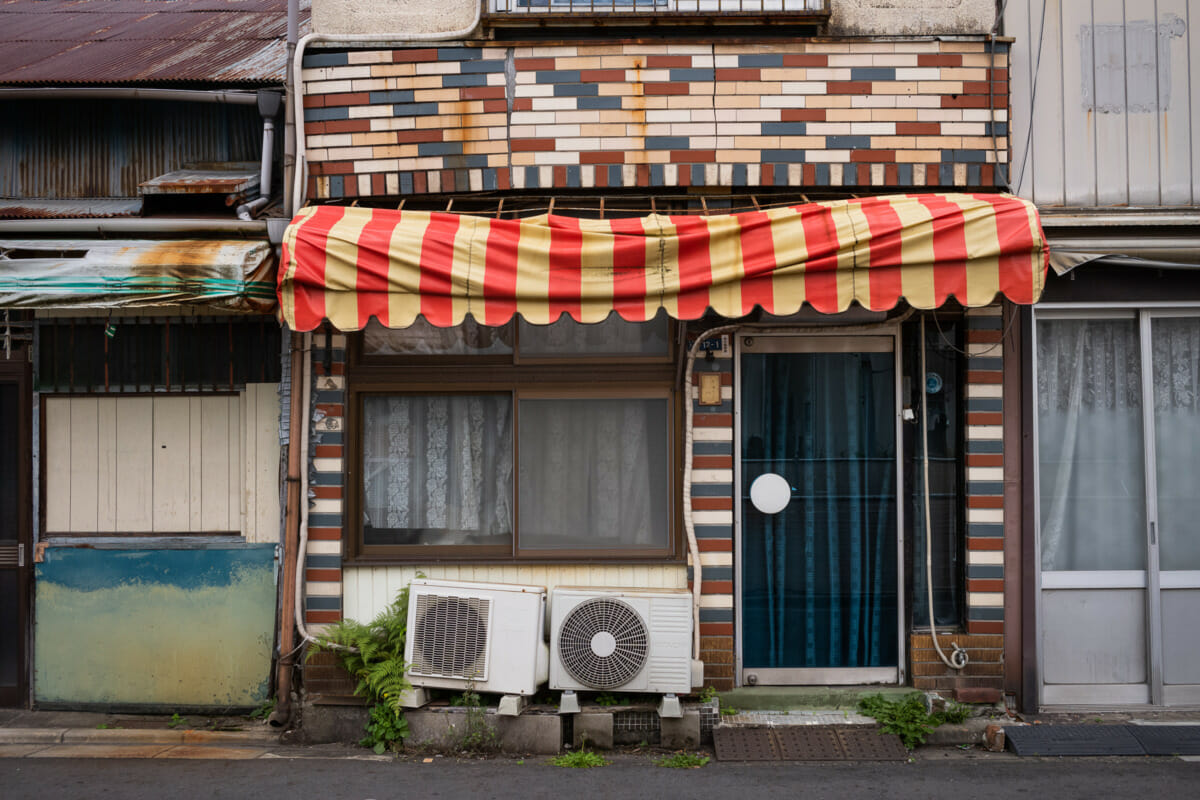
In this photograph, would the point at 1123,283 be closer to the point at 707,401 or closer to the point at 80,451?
the point at 707,401

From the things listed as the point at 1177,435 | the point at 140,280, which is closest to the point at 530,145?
the point at 140,280

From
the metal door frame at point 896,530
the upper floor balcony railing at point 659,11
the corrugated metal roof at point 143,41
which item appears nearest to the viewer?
the upper floor balcony railing at point 659,11

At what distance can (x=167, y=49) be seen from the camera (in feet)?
25.5

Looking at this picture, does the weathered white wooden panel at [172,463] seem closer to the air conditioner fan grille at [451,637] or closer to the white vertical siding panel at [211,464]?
the white vertical siding panel at [211,464]

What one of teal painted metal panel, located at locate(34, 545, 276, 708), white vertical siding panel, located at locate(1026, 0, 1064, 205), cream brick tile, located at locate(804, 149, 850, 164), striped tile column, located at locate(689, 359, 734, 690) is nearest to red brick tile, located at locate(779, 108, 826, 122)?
cream brick tile, located at locate(804, 149, 850, 164)

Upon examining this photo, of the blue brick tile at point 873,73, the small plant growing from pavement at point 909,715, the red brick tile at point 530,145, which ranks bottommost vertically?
the small plant growing from pavement at point 909,715

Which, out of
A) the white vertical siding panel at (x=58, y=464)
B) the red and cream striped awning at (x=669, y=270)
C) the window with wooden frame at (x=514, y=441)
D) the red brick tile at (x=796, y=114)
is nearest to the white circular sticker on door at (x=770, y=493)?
the window with wooden frame at (x=514, y=441)

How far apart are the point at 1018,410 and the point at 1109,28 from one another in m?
2.81

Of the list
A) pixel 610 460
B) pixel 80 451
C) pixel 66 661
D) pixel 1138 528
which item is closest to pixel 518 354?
pixel 610 460

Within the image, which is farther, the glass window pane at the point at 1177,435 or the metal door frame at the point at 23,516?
the metal door frame at the point at 23,516

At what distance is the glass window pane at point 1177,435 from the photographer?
6.66 m

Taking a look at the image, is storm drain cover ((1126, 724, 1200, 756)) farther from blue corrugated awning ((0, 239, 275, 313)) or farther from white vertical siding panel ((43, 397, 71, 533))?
white vertical siding panel ((43, 397, 71, 533))

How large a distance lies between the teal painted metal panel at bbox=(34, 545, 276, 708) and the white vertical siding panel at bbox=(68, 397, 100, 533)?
0.25 m

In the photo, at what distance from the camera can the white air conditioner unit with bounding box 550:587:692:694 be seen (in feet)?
19.8
